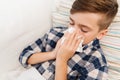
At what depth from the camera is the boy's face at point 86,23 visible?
133 centimetres

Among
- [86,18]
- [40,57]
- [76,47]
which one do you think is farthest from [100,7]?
[40,57]

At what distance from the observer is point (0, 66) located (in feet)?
4.83

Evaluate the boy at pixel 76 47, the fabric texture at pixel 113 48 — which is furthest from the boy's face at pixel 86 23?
the fabric texture at pixel 113 48

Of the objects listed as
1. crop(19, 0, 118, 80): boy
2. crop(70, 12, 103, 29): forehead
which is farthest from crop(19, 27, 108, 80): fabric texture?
crop(70, 12, 103, 29): forehead

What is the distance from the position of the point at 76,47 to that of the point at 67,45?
4 cm

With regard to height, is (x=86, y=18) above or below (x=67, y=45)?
above

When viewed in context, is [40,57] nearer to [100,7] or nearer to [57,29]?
[57,29]

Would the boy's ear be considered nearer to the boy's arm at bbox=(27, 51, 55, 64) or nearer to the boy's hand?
the boy's hand

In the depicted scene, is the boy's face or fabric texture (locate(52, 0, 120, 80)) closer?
the boy's face

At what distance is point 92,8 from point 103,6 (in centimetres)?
5

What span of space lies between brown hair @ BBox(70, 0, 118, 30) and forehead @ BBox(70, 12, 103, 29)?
17 millimetres

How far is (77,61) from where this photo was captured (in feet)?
4.67

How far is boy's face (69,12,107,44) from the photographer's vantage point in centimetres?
133

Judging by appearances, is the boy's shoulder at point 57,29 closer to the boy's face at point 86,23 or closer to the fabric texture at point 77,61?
the fabric texture at point 77,61
